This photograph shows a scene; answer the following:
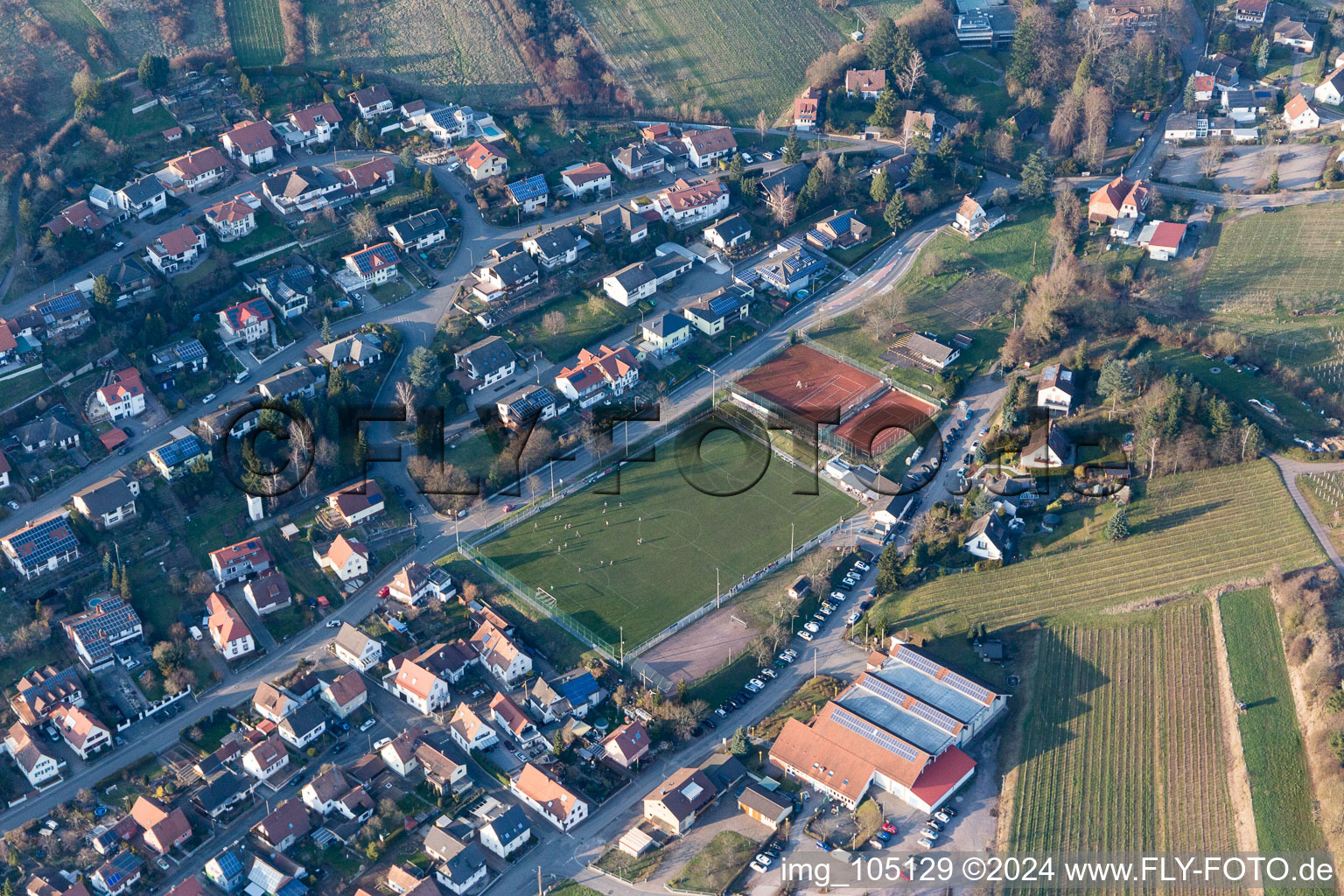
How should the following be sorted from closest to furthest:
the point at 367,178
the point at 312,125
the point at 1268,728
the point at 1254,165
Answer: the point at 1268,728
the point at 367,178
the point at 312,125
the point at 1254,165

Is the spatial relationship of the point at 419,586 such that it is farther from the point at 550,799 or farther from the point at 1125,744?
the point at 1125,744

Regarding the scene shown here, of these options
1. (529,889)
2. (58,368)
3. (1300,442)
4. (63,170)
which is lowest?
(529,889)

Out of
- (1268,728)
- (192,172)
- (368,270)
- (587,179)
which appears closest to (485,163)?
(587,179)

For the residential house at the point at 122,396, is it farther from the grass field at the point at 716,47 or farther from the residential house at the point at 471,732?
the grass field at the point at 716,47

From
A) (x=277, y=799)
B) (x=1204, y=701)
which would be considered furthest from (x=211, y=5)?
(x=1204, y=701)

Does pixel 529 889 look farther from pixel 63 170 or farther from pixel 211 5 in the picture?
pixel 211 5

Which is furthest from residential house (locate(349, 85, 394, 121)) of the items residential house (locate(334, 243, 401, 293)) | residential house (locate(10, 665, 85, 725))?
residential house (locate(10, 665, 85, 725))

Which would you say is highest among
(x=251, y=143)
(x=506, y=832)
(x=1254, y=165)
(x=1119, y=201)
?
(x=251, y=143)
